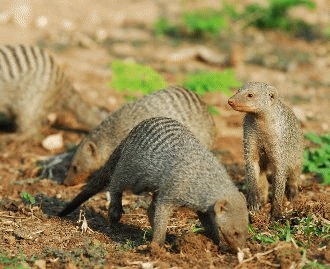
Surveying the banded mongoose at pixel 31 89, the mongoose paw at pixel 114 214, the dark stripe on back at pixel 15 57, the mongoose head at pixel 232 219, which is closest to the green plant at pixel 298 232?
the mongoose head at pixel 232 219

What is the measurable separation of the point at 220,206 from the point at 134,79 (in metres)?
2.86

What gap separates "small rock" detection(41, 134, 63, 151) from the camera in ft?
21.5

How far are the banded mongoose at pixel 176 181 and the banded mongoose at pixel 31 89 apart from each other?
2.34 meters

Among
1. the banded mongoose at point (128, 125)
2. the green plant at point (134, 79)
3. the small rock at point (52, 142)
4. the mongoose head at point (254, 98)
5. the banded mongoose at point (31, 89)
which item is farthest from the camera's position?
the banded mongoose at point (31, 89)

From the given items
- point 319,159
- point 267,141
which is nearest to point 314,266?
point 267,141

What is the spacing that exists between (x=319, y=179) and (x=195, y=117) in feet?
3.73

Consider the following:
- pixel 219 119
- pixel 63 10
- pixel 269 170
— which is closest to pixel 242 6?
pixel 63 10

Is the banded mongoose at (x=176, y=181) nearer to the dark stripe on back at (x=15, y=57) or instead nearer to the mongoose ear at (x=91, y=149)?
the mongoose ear at (x=91, y=149)

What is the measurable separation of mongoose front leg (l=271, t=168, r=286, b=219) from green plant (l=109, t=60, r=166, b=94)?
214 centimetres

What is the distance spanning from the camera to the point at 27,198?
16.7ft

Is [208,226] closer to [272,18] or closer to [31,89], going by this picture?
[31,89]

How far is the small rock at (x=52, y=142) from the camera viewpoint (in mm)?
6539

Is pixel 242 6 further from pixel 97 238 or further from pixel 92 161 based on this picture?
pixel 97 238

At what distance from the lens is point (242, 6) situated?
10.9 metres
